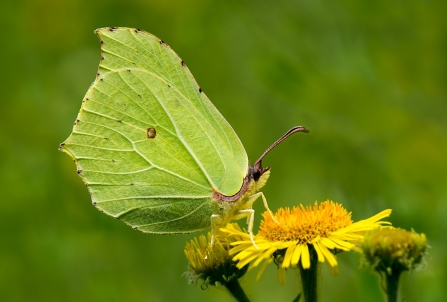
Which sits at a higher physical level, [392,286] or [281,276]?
[392,286]

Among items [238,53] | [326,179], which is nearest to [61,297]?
[326,179]

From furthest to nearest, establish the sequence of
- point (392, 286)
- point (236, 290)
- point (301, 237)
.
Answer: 1. point (236, 290)
2. point (301, 237)
3. point (392, 286)

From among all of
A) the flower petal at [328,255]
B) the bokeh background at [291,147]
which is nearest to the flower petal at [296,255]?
the flower petal at [328,255]

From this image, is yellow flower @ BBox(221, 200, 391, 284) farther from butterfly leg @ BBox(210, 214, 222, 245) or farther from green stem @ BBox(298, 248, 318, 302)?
butterfly leg @ BBox(210, 214, 222, 245)

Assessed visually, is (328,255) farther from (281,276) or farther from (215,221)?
(215,221)

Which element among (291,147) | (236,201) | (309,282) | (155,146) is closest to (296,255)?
(309,282)

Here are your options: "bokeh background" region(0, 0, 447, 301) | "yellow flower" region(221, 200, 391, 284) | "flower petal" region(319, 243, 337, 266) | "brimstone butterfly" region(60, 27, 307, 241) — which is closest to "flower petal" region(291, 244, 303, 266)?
"yellow flower" region(221, 200, 391, 284)

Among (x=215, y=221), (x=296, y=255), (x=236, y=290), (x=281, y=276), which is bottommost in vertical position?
(x=236, y=290)
